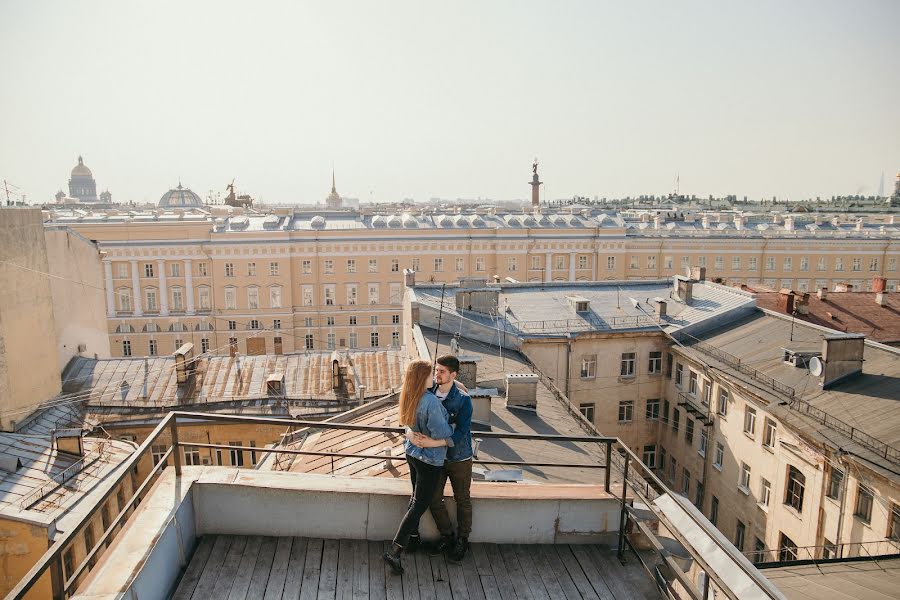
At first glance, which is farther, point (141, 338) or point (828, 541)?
point (141, 338)

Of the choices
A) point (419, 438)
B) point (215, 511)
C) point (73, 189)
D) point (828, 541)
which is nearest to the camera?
point (419, 438)

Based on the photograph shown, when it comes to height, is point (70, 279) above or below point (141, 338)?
above

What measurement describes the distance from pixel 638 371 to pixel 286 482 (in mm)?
20468

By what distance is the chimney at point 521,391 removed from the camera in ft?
51.3

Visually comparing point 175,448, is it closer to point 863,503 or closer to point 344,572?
point 344,572

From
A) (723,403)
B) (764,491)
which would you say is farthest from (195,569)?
(723,403)

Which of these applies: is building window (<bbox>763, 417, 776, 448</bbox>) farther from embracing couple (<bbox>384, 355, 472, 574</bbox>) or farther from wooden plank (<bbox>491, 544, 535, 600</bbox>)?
embracing couple (<bbox>384, 355, 472, 574</bbox>)

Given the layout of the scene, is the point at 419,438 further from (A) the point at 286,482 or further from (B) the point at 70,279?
(B) the point at 70,279

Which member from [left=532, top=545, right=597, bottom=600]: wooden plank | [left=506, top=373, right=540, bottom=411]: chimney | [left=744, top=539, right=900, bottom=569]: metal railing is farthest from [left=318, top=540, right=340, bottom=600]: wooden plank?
[left=506, top=373, right=540, bottom=411]: chimney

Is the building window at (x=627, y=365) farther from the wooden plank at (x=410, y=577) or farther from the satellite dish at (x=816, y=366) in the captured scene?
the wooden plank at (x=410, y=577)

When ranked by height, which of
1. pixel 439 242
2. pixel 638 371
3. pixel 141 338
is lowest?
pixel 141 338

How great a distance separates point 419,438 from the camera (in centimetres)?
484

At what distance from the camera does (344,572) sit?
4836 mm

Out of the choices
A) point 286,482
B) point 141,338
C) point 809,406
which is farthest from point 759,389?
point 141,338
